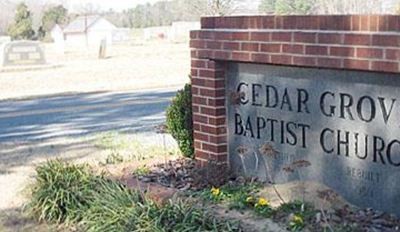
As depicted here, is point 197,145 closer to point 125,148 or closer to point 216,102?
point 216,102

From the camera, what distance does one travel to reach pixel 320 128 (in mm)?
6348

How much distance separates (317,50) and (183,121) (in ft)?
8.30

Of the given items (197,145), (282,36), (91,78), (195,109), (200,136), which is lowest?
(91,78)

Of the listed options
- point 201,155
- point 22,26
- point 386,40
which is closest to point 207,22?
point 201,155

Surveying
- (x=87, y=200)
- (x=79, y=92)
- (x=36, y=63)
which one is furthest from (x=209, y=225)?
(x=36, y=63)

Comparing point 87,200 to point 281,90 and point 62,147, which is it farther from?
point 62,147

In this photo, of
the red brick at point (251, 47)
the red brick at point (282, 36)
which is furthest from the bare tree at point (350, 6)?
the red brick at point (282, 36)

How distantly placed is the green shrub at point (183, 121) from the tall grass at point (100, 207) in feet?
3.93

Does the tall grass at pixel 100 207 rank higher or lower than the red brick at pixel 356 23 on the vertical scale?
lower

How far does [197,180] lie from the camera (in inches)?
278

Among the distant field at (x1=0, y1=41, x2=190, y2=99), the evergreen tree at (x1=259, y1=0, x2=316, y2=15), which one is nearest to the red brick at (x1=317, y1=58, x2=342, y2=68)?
the evergreen tree at (x1=259, y1=0, x2=316, y2=15)

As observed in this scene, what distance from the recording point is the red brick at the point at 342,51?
5750mm

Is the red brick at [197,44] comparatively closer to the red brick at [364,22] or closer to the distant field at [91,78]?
the red brick at [364,22]

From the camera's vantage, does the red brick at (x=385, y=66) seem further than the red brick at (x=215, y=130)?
No
